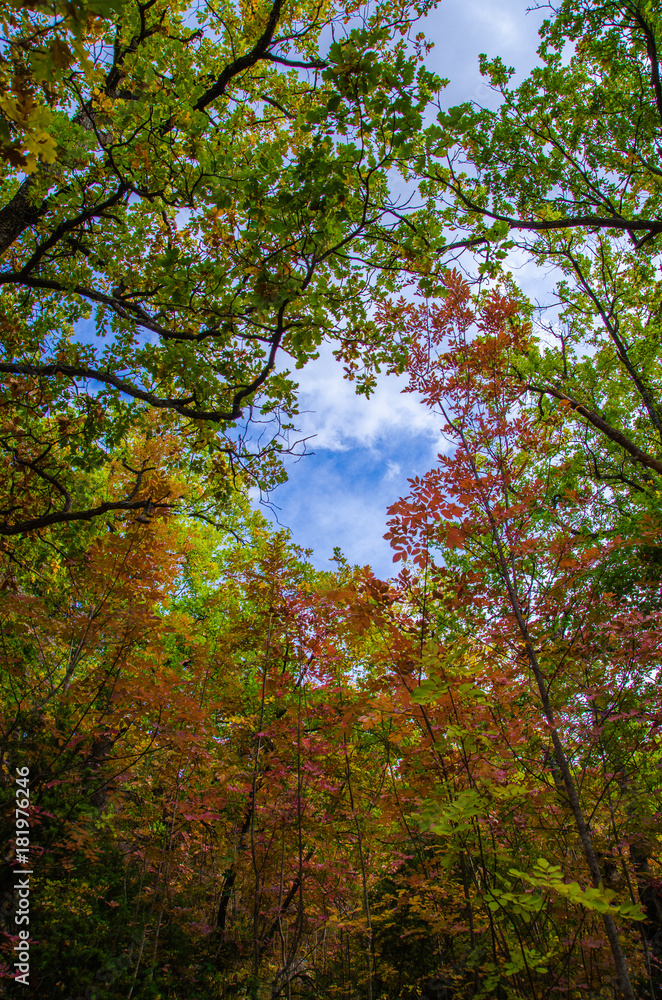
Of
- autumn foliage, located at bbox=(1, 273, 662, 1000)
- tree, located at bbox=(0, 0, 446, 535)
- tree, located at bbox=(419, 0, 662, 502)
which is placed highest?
tree, located at bbox=(419, 0, 662, 502)

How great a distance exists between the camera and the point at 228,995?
550 centimetres

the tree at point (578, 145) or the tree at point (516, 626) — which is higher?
the tree at point (578, 145)

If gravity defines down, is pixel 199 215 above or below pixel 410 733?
above

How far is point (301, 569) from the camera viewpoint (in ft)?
15.9

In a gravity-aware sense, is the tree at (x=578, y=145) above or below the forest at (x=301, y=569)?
above

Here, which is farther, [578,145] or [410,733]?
[578,145]

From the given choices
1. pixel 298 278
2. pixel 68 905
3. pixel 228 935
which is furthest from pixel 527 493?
pixel 228 935

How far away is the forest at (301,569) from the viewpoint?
2555mm

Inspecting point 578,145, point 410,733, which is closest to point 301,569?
point 410,733

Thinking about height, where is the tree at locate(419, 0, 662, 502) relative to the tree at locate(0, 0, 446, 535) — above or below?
above

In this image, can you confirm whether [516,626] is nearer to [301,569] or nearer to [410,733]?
[410,733]

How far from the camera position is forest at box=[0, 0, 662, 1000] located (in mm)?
2555

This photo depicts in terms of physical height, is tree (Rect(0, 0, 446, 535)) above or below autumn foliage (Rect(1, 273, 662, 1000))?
above

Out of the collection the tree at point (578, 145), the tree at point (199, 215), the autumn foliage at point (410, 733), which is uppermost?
the tree at point (578, 145)
